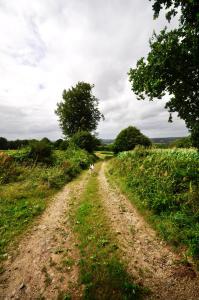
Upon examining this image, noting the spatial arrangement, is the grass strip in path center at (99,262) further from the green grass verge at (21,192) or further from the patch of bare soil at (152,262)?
the green grass verge at (21,192)

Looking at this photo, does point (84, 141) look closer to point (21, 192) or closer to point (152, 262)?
point (21, 192)

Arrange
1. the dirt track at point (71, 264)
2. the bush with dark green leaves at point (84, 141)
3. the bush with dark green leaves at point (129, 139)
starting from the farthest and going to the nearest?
the bush with dark green leaves at point (129, 139) < the bush with dark green leaves at point (84, 141) < the dirt track at point (71, 264)

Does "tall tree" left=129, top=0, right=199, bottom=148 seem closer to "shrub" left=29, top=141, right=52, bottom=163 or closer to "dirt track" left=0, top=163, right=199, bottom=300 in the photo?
"dirt track" left=0, top=163, right=199, bottom=300

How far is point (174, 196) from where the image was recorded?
8867 millimetres

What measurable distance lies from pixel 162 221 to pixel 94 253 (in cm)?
318

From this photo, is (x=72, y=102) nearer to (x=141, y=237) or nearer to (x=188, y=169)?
(x=188, y=169)

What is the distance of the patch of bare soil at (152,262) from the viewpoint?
173 inches

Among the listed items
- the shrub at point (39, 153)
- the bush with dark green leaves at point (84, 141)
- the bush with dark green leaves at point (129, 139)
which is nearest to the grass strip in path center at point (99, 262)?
the shrub at point (39, 153)

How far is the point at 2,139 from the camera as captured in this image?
57.8 m

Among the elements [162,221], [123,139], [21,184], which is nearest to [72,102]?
[123,139]

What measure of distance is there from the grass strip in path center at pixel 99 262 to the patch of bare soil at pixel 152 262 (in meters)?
0.33

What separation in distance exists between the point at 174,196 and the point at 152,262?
4114mm

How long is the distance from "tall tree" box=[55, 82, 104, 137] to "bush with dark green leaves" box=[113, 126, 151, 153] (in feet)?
27.3

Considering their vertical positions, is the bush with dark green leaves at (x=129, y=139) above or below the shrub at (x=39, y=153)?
above
